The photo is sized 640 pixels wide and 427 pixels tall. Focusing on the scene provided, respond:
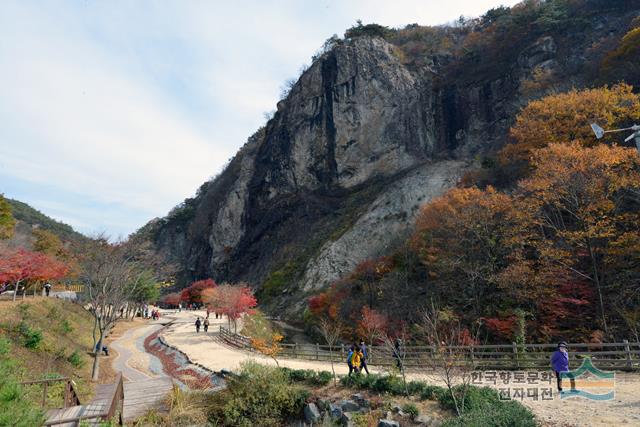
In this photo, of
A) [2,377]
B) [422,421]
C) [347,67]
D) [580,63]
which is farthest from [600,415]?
[347,67]

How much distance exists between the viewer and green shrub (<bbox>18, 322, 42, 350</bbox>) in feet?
45.2

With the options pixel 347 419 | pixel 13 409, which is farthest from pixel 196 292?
pixel 13 409

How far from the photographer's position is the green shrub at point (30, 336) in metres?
13.8

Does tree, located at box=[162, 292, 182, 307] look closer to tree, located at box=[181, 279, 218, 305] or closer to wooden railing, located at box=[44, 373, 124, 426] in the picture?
tree, located at box=[181, 279, 218, 305]

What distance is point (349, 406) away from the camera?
1059 centimetres

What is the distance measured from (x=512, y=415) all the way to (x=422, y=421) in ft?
7.80

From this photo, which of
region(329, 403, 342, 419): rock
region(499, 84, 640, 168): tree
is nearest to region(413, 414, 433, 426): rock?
region(329, 403, 342, 419): rock

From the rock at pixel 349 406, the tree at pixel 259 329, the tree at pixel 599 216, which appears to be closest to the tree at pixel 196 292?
the tree at pixel 259 329

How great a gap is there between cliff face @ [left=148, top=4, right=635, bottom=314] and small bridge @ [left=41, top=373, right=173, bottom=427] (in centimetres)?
2738

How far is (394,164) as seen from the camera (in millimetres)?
49438

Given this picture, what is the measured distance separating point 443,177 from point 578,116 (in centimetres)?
1817

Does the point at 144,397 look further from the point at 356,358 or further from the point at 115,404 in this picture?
the point at 356,358

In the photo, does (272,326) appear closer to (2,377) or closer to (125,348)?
(125,348)

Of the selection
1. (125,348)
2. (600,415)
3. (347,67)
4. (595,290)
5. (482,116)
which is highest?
(347,67)
